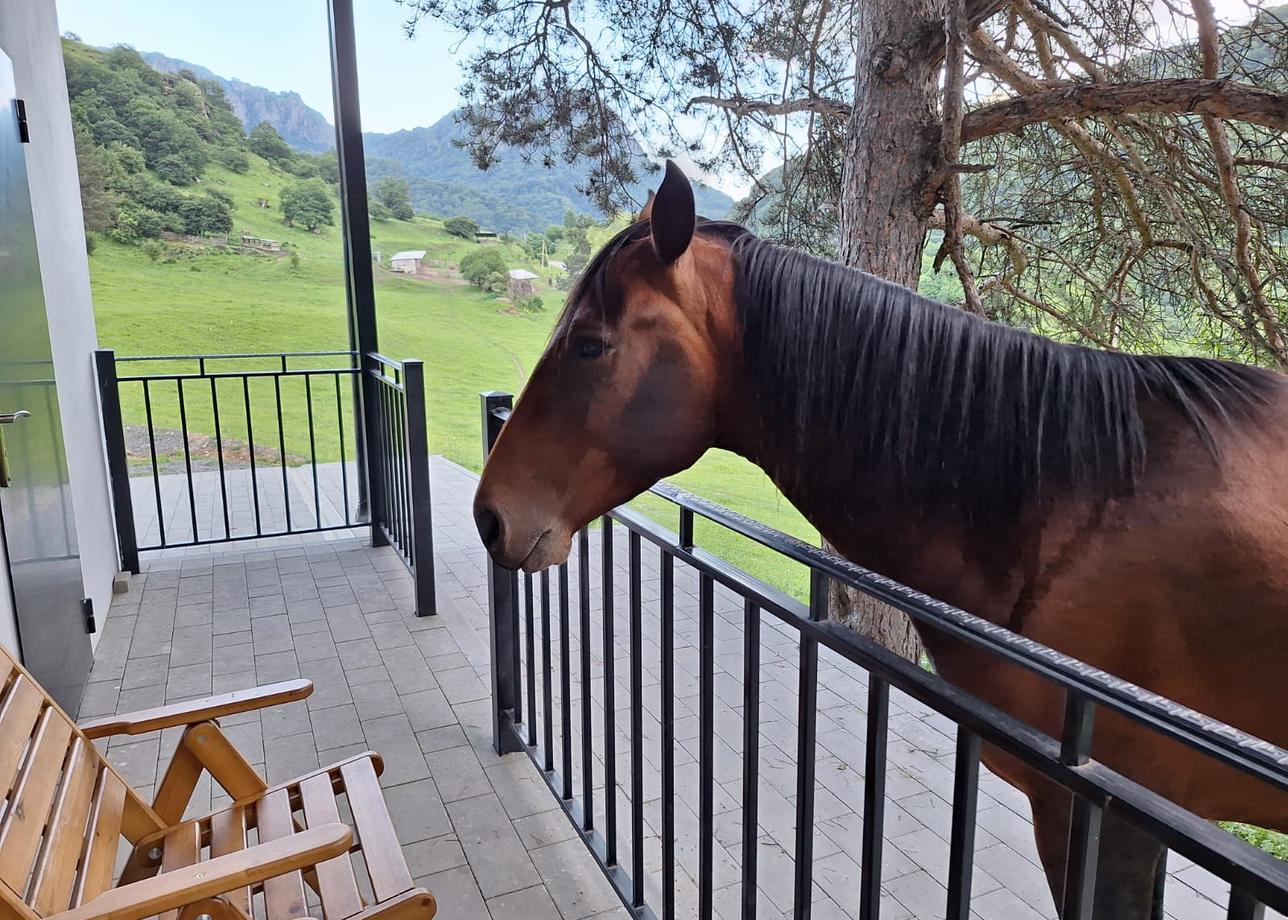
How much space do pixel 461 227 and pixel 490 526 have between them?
993 centimetres

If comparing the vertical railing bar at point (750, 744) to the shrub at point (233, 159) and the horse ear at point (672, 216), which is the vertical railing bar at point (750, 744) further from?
the shrub at point (233, 159)

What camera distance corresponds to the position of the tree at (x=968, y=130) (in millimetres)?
2895

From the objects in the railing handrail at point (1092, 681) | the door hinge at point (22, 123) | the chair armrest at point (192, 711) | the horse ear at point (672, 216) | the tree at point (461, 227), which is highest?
the tree at point (461, 227)

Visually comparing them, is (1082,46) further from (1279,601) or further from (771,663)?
(1279,601)

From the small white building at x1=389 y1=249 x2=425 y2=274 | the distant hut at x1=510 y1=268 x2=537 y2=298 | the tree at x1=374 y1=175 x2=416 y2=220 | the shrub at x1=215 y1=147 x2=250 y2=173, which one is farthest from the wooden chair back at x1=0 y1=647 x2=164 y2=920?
the shrub at x1=215 y1=147 x2=250 y2=173

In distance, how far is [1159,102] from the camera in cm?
232

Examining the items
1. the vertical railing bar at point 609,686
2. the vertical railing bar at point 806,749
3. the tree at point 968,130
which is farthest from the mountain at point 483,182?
the vertical railing bar at point 806,749

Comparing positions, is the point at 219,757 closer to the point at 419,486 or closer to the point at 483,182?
the point at 419,486

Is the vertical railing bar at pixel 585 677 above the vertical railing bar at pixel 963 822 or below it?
below

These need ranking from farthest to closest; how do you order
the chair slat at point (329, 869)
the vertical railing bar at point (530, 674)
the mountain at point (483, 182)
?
the mountain at point (483, 182) → the vertical railing bar at point (530, 674) → the chair slat at point (329, 869)

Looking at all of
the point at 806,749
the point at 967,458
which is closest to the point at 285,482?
the point at 806,749

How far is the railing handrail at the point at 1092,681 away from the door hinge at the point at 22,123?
9.75 ft

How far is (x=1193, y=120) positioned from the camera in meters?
3.69

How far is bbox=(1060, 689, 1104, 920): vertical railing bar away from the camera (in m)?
0.61
